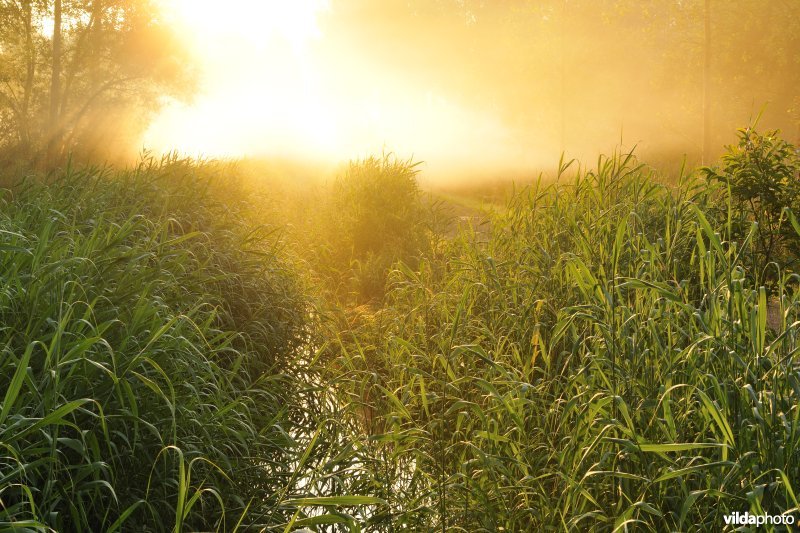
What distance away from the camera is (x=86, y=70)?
64.6 feet

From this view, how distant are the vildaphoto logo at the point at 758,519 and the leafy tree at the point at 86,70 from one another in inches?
669

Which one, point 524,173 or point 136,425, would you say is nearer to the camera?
point 136,425

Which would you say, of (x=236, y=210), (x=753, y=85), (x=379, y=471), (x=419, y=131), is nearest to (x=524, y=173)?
(x=753, y=85)

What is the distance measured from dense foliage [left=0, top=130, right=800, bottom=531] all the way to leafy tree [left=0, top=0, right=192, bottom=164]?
46.3ft

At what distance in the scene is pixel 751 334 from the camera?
2664 mm

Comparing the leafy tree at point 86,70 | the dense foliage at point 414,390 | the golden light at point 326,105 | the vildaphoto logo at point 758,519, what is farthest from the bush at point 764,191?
the golden light at point 326,105

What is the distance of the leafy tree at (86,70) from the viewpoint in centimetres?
1794

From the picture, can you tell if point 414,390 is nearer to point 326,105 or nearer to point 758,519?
point 758,519

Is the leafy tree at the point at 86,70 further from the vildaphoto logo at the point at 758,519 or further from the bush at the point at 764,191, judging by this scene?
the vildaphoto logo at the point at 758,519

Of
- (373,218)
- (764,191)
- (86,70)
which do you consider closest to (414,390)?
(764,191)

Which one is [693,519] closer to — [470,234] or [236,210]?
[470,234]

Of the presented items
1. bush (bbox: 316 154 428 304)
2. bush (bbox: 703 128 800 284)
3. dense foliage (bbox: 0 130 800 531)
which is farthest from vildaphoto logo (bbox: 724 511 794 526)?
bush (bbox: 316 154 428 304)

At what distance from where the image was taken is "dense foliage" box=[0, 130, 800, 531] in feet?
8.09

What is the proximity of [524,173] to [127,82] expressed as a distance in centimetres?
1540
